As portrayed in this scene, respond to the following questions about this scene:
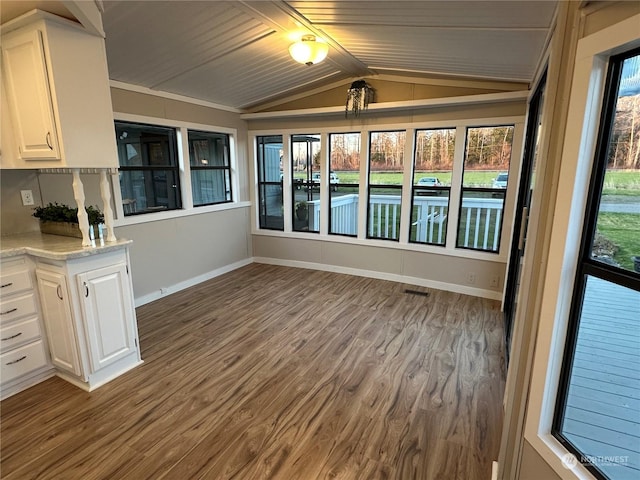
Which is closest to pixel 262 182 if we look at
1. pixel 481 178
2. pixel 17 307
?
pixel 481 178

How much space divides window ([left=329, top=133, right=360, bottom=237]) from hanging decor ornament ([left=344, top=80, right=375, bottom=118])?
0.47 meters

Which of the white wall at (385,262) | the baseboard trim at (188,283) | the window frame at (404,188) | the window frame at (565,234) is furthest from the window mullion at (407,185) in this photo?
the window frame at (565,234)

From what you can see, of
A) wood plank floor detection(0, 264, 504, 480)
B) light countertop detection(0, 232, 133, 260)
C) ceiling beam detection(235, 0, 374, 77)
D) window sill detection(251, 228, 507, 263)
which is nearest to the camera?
wood plank floor detection(0, 264, 504, 480)

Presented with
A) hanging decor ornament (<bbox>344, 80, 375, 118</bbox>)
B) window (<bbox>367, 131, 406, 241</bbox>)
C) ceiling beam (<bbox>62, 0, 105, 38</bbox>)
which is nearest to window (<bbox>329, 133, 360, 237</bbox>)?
window (<bbox>367, 131, 406, 241</bbox>)

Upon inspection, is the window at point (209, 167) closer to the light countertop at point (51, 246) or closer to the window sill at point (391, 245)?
the window sill at point (391, 245)

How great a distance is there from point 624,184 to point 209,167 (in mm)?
4613

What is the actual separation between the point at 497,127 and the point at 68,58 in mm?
4127

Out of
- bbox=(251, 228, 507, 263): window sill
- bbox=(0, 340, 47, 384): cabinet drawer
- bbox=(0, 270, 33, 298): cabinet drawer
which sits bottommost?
bbox=(0, 340, 47, 384): cabinet drawer

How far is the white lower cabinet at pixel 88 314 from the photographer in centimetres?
233

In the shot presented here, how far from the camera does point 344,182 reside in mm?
5012

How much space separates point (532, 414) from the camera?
1530 millimetres

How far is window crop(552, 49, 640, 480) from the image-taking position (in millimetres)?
1229

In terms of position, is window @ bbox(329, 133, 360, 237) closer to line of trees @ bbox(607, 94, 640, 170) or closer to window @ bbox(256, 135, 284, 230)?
window @ bbox(256, 135, 284, 230)

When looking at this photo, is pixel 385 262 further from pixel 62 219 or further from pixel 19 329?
pixel 19 329
